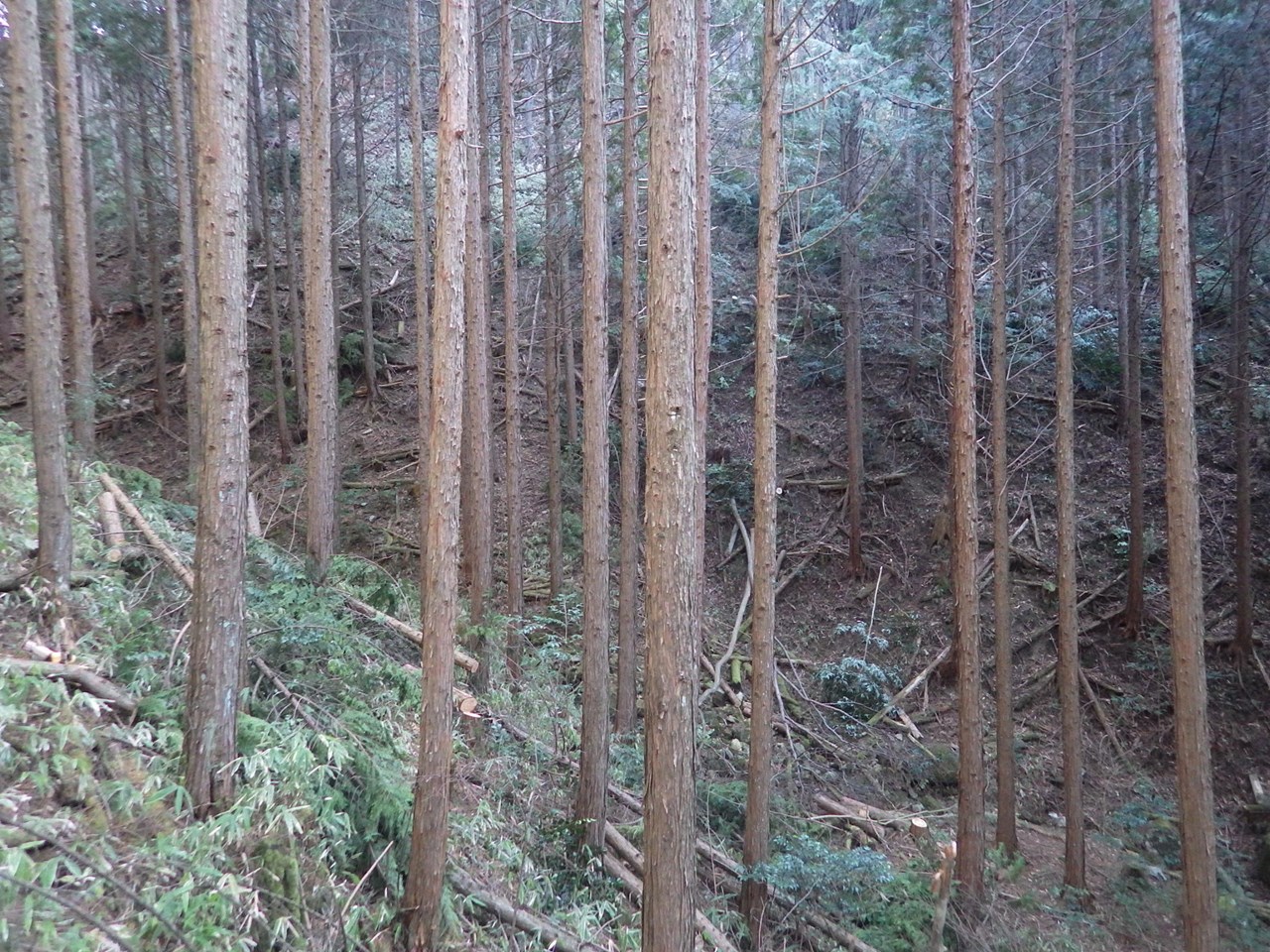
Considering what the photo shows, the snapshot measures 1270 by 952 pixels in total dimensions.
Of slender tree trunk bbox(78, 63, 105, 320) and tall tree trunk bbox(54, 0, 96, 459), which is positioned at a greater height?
slender tree trunk bbox(78, 63, 105, 320)

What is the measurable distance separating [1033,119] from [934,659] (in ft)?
31.5

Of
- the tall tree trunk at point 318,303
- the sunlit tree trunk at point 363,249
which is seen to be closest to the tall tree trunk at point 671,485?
the tall tree trunk at point 318,303

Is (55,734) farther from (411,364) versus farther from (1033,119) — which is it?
(411,364)

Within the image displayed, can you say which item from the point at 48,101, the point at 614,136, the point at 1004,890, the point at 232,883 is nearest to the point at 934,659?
the point at 1004,890

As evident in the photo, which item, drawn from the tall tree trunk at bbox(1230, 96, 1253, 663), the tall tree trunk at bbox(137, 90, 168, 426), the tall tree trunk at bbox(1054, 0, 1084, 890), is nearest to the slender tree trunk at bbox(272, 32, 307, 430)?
the tall tree trunk at bbox(137, 90, 168, 426)

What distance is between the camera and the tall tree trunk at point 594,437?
8.13 meters

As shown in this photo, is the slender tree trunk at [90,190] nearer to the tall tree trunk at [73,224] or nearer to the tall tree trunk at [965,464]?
the tall tree trunk at [73,224]

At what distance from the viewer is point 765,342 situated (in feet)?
27.0

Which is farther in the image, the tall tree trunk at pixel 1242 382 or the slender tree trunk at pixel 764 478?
the tall tree trunk at pixel 1242 382

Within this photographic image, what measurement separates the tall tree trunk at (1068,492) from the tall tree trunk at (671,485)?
7.08 m

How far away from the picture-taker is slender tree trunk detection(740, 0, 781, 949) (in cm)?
820

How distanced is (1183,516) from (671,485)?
17.0ft

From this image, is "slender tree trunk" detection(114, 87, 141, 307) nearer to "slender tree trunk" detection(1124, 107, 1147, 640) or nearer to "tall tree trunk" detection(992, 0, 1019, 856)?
"tall tree trunk" detection(992, 0, 1019, 856)

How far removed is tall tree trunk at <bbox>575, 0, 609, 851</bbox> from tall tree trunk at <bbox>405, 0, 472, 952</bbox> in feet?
8.71
